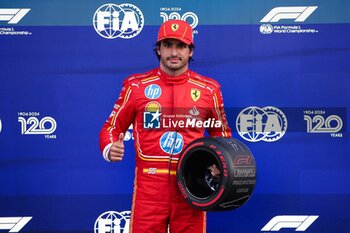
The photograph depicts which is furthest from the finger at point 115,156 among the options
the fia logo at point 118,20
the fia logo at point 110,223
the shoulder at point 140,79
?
the fia logo at point 118,20

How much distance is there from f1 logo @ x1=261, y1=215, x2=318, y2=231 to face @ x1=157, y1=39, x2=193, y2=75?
128 cm

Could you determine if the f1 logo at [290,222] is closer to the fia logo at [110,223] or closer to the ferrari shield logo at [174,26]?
the fia logo at [110,223]

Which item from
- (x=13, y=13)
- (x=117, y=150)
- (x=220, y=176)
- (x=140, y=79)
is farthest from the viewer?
(x=13, y=13)

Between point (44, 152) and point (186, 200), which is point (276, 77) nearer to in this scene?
point (186, 200)

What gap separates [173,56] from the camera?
9.37 ft

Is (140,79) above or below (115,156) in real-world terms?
above

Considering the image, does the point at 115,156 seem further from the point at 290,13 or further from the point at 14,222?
the point at 290,13

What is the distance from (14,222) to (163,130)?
1320 millimetres

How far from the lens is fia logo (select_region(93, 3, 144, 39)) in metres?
3.40

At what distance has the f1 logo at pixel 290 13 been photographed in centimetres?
343

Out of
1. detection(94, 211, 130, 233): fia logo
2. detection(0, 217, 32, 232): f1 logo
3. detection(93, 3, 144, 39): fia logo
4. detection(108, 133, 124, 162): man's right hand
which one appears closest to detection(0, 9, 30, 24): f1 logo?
detection(93, 3, 144, 39): fia logo

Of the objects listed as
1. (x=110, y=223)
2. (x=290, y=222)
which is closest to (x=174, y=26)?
(x=110, y=223)

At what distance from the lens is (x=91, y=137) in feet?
11.2

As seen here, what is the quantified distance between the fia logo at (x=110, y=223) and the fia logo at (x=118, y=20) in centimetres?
120
